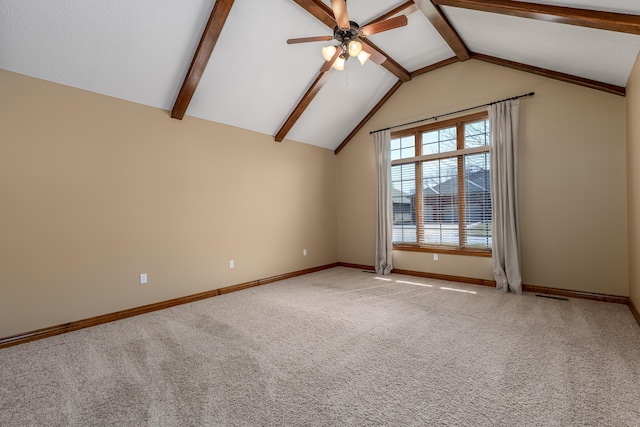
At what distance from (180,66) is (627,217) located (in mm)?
5617

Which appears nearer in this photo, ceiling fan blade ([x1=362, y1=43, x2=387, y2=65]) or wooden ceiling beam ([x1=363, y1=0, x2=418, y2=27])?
ceiling fan blade ([x1=362, y1=43, x2=387, y2=65])

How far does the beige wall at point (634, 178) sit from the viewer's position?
2875 millimetres

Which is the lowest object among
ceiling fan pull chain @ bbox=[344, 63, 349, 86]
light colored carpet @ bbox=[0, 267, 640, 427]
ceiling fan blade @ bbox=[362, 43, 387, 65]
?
light colored carpet @ bbox=[0, 267, 640, 427]

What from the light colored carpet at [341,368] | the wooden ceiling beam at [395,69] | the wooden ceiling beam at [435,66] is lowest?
the light colored carpet at [341,368]

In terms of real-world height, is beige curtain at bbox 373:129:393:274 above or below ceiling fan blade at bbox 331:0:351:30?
below

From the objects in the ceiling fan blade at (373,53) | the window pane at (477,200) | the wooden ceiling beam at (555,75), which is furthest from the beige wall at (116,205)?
the wooden ceiling beam at (555,75)

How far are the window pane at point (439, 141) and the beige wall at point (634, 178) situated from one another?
6.63 ft

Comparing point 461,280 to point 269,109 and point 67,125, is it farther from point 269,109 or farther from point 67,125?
point 67,125

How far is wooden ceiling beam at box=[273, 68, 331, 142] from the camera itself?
14.2 feet

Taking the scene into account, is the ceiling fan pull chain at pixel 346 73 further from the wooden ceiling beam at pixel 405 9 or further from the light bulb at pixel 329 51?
the light bulb at pixel 329 51

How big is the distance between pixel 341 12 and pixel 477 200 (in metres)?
3.46

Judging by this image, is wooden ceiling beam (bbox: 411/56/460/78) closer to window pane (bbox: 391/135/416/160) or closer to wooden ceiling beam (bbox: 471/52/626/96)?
wooden ceiling beam (bbox: 471/52/626/96)

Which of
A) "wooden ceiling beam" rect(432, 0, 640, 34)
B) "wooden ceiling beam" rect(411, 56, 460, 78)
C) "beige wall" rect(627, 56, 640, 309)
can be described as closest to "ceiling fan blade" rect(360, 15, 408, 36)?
"wooden ceiling beam" rect(432, 0, 640, 34)

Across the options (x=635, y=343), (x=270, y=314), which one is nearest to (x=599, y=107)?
(x=635, y=343)
